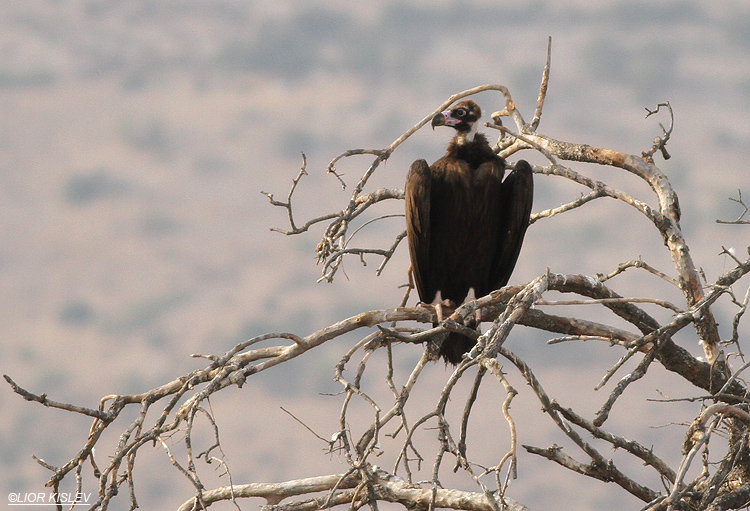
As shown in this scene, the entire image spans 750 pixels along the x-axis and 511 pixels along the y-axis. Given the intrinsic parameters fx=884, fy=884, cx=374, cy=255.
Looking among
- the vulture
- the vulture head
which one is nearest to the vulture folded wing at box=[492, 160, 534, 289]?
the vulture

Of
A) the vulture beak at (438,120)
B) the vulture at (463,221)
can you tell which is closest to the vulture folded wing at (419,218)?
the vulture at (463,221)

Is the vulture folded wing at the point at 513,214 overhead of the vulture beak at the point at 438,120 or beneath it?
beneath

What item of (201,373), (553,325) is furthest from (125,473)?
(553,325)

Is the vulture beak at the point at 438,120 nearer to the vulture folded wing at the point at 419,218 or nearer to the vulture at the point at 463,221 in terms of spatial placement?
the vulture at the point at 463,221

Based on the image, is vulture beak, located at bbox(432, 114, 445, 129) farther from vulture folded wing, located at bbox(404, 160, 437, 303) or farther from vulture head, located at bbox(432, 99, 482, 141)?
vulture folded wing, located at bbox(404, 160, 437, 303)

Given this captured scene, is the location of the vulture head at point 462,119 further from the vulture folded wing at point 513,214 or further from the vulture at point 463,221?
the vulture folded wing at point 513,214

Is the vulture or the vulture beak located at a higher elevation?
the vulture beak

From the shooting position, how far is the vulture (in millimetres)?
5203

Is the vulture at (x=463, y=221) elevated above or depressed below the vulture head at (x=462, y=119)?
below

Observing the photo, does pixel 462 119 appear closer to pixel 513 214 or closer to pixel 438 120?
pixel 438 120

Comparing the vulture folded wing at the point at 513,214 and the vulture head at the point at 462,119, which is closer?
the vulture folded wing at the point at 513,214

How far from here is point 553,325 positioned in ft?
15.1

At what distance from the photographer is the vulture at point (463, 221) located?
520 centimetres

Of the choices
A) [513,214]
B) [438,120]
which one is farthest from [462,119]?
[513,214]
